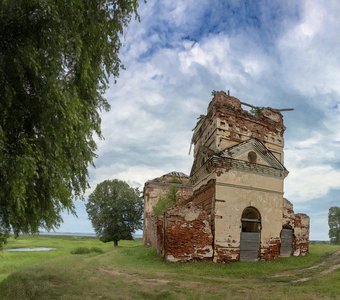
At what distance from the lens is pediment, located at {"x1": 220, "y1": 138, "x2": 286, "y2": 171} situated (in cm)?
1927

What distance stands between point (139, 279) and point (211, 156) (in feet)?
25.9

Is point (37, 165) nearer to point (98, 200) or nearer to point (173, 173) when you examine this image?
point (173, 173)

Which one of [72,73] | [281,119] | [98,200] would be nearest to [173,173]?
[98,200]

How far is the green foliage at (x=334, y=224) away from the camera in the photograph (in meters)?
53.1

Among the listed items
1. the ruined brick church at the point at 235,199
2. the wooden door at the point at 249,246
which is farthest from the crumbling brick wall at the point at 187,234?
the wooden door at the point at 249,246

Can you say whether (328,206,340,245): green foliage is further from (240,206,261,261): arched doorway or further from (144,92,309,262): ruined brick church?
(240,206,261,261): arched doorway

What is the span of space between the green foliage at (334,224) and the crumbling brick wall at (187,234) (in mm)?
42351

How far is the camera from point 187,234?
18125 mm

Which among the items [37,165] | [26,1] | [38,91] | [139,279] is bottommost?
[139,279]

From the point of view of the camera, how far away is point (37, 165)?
7211mm

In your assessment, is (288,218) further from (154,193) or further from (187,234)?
(154,193)

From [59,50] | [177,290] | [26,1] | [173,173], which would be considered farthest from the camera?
[173,173]

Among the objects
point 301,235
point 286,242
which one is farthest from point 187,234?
point 301,235

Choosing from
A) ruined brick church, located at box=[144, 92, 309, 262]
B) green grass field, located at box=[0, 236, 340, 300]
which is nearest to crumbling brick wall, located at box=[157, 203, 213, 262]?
ruined brick church, located at box=[144, 92, 309, 262]
